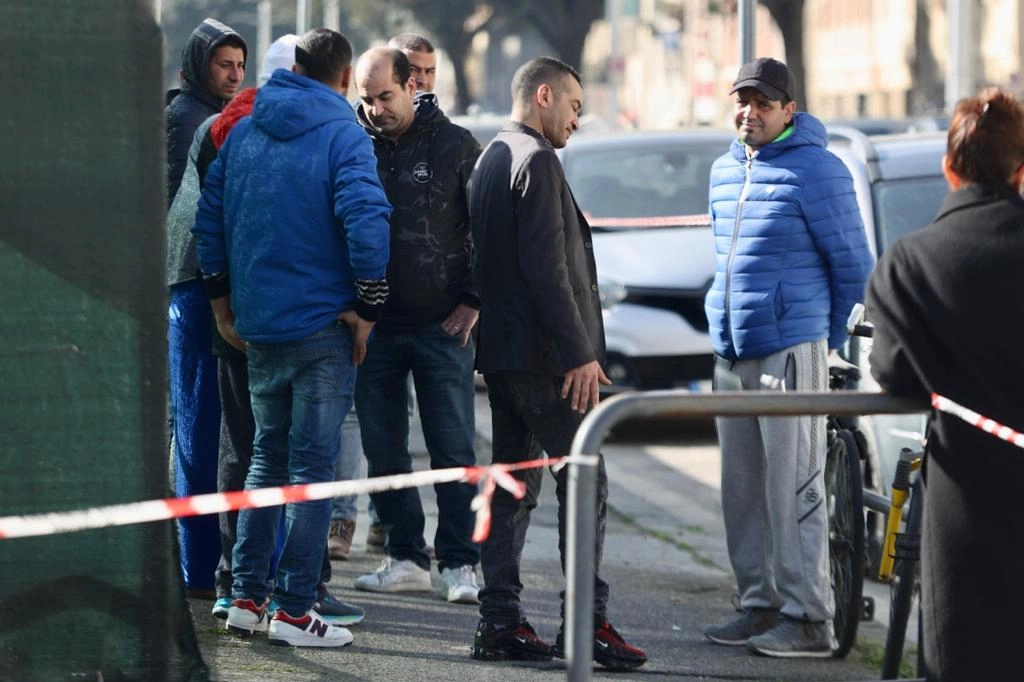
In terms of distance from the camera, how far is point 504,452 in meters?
5.96

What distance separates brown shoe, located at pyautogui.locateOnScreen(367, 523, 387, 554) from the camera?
7.70 meters

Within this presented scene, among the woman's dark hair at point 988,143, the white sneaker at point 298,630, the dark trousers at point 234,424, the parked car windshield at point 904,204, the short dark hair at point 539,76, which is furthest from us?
the parked car windshield at point 904,204

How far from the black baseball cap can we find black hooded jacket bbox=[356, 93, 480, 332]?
100 cm

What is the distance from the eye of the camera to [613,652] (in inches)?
225

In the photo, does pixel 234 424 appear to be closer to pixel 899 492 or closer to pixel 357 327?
pixel 357 327

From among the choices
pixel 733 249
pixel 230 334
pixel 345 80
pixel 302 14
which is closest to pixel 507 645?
pixel 230 334

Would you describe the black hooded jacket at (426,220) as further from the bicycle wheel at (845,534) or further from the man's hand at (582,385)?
the bicycle wheel at (845,534)

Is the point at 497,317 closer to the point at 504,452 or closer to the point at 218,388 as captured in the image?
the point at 504,452

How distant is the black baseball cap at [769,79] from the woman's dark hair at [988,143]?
2.02 metres

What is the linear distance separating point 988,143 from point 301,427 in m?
2.35

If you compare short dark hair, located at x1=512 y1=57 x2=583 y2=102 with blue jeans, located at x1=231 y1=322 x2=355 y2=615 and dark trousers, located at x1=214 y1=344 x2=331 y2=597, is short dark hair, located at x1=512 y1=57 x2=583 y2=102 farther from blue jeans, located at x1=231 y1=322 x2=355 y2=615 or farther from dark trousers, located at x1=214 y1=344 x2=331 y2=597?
→ dark trousers, located at x1=214 y1=344 x2=331 y2=597

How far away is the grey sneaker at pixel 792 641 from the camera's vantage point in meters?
6.23

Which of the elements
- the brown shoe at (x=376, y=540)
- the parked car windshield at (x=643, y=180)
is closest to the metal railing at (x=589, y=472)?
the brown shoe at (x=376, y=540)

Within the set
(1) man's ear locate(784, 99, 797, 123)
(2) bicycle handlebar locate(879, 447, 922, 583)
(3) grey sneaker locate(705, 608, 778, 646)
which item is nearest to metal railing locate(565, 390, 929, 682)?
(2) bicycle handlebar locate(879, 447, 922, 583)
